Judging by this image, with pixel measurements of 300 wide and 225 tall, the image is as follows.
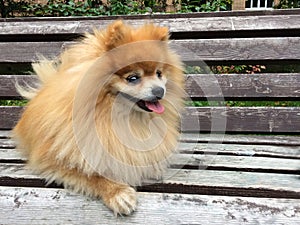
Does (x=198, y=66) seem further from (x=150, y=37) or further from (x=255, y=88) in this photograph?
(x=150, y=37)

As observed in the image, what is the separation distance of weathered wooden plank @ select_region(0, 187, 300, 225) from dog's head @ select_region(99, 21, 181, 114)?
1.14 ft

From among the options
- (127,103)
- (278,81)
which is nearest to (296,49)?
(278,81)

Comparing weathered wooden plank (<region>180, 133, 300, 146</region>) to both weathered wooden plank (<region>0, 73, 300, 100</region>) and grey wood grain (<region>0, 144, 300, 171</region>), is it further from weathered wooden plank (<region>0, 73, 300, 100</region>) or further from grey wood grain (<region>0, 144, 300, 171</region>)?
weathered wooden plank (<region>0, 73, 300, 100</region>)

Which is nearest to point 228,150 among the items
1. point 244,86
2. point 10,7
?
point 244,86

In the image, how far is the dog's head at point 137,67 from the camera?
1309 mm

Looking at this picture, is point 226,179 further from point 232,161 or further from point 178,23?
point 178,23

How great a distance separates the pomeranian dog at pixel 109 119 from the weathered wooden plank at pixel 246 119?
0.81 m

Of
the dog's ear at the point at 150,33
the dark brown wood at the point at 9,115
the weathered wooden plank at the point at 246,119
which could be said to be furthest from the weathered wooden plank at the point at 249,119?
the dark brown wood at the point at 9,115

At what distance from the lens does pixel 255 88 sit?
223cm

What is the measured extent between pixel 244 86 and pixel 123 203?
127 centimetres

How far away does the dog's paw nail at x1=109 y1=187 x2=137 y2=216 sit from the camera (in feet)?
4.10

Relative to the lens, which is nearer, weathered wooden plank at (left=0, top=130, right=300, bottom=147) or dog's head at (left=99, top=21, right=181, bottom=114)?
dog's head at (left=99, top=21, right=181, bottom=114)

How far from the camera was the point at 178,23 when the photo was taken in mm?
2305

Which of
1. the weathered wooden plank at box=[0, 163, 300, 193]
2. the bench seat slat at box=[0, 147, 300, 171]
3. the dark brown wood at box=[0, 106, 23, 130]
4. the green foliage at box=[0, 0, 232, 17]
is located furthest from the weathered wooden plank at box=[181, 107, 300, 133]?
the green foliage at box=[0, 0, 232, 17]
